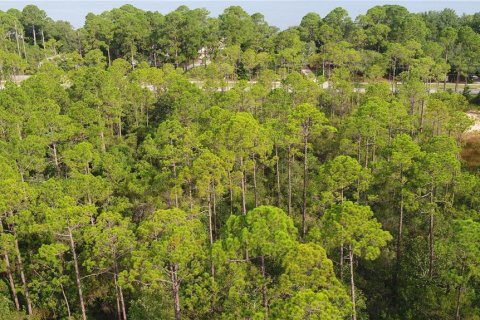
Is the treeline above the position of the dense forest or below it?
above

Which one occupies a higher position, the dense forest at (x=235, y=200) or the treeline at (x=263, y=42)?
the treeline at (x=263, y=42)

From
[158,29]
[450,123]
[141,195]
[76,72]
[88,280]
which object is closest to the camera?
[88,280]

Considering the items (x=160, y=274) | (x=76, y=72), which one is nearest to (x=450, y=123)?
(x=160, y=274)

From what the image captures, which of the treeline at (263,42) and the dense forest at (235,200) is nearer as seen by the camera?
the dense forest at (235,200)

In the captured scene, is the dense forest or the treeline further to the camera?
the treeline

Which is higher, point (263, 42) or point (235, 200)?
point (263, 42)

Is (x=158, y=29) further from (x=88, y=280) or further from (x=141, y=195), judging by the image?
(x=88, y=280)

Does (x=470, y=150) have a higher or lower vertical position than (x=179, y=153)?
lower

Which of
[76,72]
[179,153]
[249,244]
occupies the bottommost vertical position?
[249,244]
